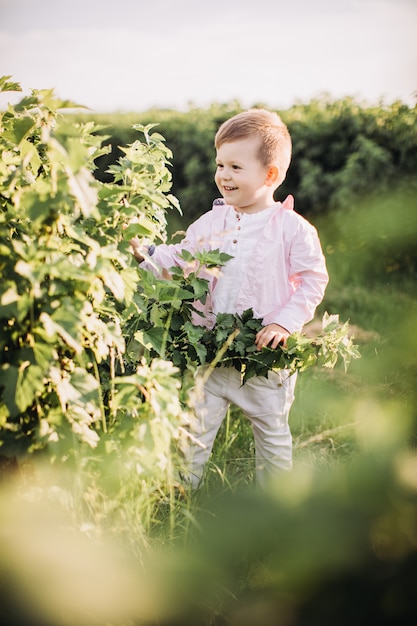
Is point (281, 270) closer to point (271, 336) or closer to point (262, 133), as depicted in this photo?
point (271, 336)

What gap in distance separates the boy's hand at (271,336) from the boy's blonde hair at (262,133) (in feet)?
2.42

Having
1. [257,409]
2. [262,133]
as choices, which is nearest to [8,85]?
[262,133]

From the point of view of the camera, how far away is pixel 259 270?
2312mm

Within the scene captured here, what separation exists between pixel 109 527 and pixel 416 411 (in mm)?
1314

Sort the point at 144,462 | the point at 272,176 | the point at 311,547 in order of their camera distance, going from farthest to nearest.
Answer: the point at 272,176 < the point at 144,462 < the point at 311,547

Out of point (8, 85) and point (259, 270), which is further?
point (259, 270)

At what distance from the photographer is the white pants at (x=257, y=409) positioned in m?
2.36

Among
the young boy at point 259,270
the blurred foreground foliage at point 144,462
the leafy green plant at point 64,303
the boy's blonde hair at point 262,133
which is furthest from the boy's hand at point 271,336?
the boy's blonde hair at point 262,133

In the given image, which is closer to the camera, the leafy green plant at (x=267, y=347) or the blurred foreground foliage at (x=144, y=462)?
the blurred foreground foliage at (x=144, y=462)

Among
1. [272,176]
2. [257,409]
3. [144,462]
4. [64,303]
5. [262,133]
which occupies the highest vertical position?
[262,133]

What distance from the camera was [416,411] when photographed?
620mm

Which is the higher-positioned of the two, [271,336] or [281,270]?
[281,270]

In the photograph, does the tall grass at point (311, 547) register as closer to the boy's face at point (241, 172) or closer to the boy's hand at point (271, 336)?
the boy's hand at point (271, 336)

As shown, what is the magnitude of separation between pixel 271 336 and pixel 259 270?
30 cm
